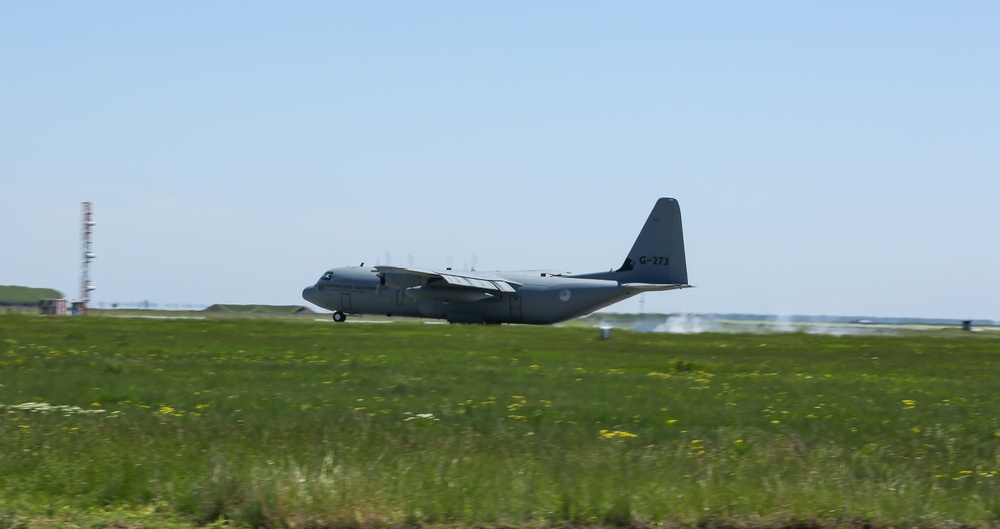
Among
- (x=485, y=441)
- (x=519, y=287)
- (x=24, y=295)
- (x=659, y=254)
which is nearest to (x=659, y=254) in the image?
(x=659, y=254)

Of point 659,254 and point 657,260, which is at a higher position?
point 659,254

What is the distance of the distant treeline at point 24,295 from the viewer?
429ft

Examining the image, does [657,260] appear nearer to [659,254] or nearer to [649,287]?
[659,254]

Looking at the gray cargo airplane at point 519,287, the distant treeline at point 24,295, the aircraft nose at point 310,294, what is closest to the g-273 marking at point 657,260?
the gray cargo airplane at point 519,287

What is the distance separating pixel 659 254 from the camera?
5772cm

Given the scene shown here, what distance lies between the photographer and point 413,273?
59.5m

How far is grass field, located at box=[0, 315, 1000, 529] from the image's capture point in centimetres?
1103

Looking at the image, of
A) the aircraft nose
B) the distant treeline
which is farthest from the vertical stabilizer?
the distant treeline

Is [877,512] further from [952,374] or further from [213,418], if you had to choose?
[952,374]

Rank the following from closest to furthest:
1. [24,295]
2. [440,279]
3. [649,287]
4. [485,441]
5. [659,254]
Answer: [485,441]
[649,287]
[659,254]
[440,279]
[24,295]

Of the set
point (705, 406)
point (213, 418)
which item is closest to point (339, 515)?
point (213, 418)

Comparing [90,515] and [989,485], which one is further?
[989,485]

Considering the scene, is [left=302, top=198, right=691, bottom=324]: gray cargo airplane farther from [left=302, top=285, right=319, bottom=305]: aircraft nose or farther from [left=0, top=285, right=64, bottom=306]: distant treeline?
[left=0, top=285, right=64, bottom=306]: distant treeline

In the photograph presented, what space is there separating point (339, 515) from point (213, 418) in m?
7.78
